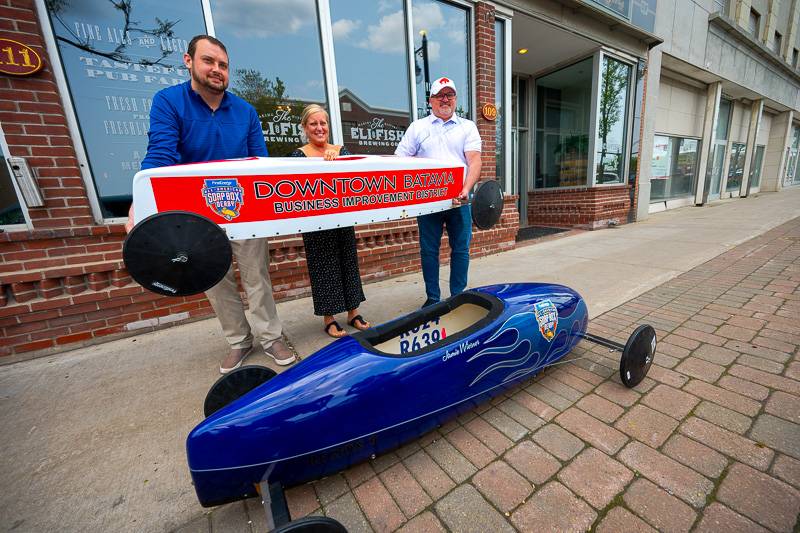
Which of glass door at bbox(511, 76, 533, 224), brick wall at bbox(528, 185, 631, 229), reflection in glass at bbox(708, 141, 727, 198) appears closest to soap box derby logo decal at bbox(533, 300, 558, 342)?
brick wall at bbox(528, 185, 631, 229)

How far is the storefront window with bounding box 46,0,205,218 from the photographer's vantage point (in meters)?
2.95

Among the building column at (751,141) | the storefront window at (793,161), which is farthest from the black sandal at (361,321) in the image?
the storefront window at (793,161)

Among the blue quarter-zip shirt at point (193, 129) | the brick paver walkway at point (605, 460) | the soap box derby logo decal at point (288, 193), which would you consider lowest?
the brick paver walkway at point (605, 460)

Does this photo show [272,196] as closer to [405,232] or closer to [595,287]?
[405,232]

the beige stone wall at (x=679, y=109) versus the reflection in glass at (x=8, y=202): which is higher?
the beige stone wall at (x=679, y=109)

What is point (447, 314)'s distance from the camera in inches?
82.0

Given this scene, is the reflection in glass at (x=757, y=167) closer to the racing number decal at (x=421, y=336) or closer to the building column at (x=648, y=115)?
the building column at (x=648, y=115)

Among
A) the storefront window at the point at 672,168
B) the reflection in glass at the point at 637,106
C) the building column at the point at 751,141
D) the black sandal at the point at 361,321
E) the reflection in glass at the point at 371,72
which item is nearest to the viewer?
the black sandal at the point at 361,321

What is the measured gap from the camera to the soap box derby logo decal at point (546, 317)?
6.20 feet

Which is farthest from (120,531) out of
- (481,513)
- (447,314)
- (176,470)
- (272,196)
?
(447,314)

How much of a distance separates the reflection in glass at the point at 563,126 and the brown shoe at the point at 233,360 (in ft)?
28.9

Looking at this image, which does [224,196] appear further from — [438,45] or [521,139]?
[521,139]

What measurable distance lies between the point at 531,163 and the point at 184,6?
8.62 m

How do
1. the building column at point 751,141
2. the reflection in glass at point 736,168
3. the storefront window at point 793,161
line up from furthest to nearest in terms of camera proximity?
the storefront window at point 793,161
the reflection in glass at point 736,168
the building column at point 751,141
